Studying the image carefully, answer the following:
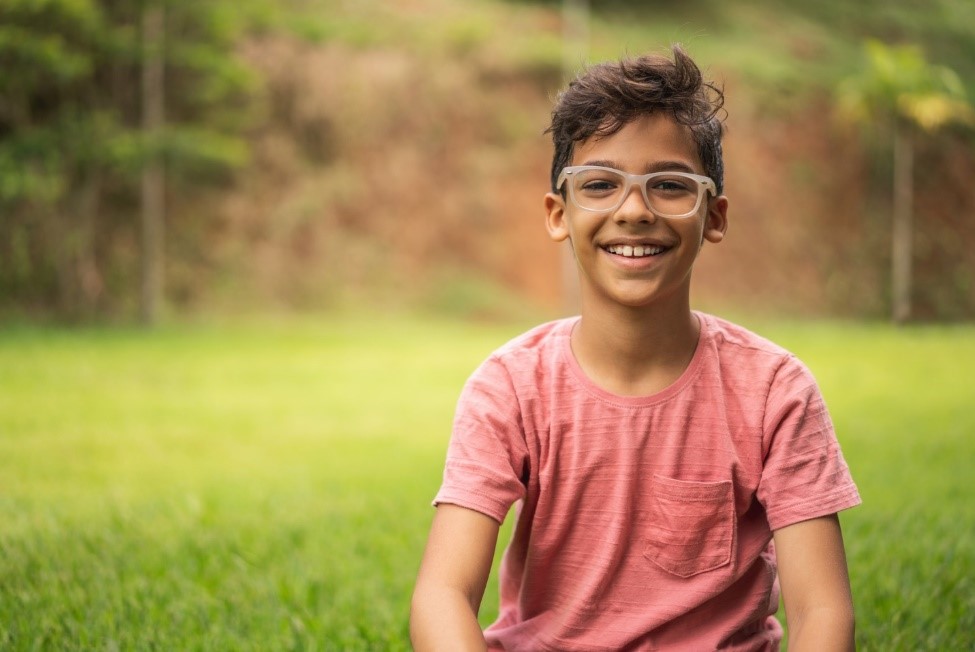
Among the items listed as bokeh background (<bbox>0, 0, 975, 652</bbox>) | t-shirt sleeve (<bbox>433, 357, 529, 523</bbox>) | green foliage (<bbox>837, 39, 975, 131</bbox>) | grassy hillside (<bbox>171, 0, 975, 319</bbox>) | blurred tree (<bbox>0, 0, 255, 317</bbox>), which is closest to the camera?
Answer: t-shirt sleeve (<bbox>433, 357, 529, 523</bbox>)

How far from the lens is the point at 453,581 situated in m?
1.74

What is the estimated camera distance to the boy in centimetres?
178

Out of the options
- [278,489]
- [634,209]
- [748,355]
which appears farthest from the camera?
[278,489]

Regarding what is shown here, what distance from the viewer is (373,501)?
15.2 ft

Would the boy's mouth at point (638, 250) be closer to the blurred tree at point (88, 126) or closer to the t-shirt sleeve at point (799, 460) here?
the t-shirt sleeve at point (799, 460)

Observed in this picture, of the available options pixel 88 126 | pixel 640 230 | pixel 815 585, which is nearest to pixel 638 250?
pixel 640 230

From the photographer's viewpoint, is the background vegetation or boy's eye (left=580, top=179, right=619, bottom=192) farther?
the background vegetation

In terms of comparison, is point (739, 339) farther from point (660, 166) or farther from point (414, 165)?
point (414, 165)

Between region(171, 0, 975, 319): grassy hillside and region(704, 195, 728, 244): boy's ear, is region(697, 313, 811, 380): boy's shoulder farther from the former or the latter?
region(171, 0, 975, 319): grassy hillside

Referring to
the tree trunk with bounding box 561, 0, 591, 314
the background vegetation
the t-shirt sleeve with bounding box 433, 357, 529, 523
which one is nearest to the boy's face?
the t-shirt sleeve with bounding box 433, 357, 529, 523

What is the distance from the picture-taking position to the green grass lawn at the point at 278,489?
278cm

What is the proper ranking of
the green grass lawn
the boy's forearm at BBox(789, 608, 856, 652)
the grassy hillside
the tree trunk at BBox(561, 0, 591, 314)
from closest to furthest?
the boy's forearm at BBox(789, 608, 856, 652) → the green grass lawn → the grassy hillside → the tree trunk at BBox(561, 0, 591, 314)

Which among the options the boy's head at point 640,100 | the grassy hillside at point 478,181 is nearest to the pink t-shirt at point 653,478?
the boy's head at point 640,100

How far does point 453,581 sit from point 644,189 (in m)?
0.70
